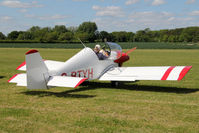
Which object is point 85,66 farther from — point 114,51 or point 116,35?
point 116,35

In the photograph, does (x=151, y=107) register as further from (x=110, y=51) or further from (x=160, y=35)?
(x=160, y=35)

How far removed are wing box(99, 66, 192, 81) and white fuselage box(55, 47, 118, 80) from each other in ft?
1.01

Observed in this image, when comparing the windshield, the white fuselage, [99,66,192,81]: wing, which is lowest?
[99,66,192,81]: wing

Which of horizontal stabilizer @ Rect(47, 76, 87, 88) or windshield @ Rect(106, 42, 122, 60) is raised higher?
windshield @ Rect(106, 42, 122, 60)

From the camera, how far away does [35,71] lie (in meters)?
7.06

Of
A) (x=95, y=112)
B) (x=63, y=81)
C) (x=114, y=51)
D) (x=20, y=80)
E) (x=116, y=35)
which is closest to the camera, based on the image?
(x=95, y=112)

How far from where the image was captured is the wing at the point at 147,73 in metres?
8.57

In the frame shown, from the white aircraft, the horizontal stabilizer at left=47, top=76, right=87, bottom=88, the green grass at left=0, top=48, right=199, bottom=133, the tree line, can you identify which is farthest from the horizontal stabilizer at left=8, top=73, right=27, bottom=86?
the tree line

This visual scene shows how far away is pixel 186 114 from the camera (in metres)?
5.88

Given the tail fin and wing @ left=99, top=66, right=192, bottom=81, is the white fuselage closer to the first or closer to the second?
wing @ left=99, top=66, right=192, bottom=81

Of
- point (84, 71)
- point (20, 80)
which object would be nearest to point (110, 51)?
point (84, 71)

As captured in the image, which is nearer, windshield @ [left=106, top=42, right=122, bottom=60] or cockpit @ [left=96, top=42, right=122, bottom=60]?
cockpit @ [left=96, top=42, right=122, bottom=60]

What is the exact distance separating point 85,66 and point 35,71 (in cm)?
240

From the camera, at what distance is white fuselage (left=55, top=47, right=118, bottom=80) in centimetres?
842
